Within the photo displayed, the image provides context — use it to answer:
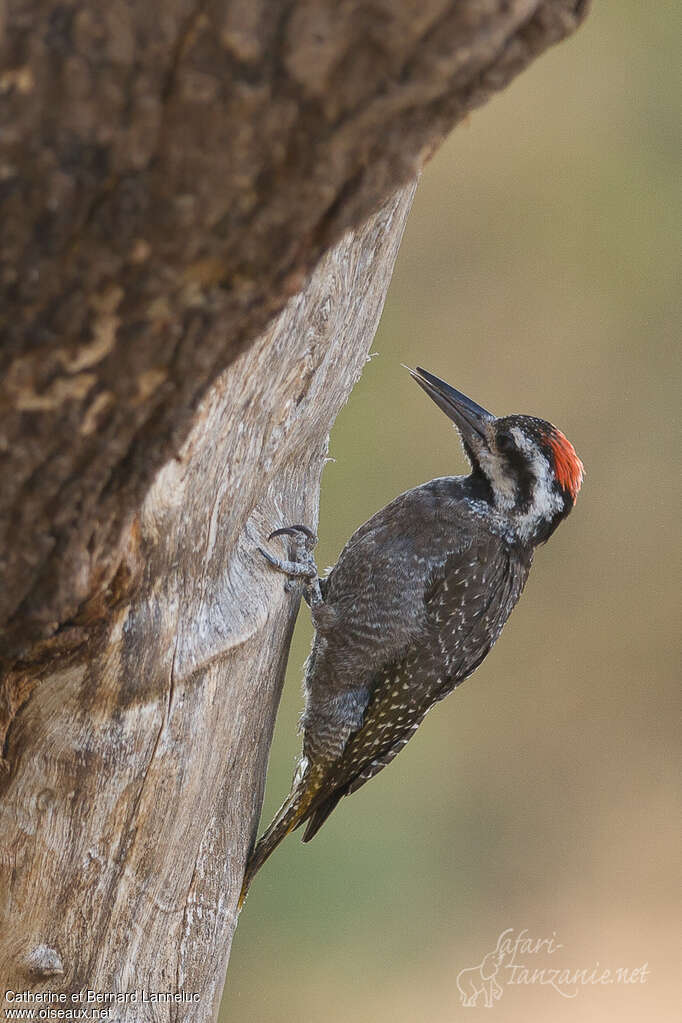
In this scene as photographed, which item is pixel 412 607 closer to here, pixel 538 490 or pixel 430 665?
pixel 430 665

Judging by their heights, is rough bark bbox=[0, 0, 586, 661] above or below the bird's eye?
below

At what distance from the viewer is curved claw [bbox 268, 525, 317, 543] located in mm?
2342

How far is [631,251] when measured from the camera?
6715 mm

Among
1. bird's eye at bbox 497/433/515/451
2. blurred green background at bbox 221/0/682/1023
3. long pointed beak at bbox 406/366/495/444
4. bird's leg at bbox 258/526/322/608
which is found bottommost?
bird's leg at bbox 258/526/322/608

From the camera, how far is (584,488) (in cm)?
663

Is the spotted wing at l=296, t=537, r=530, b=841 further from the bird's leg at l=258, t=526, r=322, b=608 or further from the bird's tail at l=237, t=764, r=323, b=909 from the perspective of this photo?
the bird's leg at l=258, t=526, r=322, b=608

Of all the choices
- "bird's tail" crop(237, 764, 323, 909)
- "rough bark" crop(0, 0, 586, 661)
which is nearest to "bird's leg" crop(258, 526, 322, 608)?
"bird's tail" crop(237, 764, 323, 909)

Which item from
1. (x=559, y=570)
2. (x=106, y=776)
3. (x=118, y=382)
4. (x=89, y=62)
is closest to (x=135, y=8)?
(x=89, y=62)

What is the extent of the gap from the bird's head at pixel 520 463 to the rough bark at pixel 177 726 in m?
0.72

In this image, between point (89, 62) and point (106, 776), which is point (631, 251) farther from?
point (89, 62)

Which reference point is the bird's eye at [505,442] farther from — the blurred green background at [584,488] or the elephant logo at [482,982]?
the elephant logo at [482,982]

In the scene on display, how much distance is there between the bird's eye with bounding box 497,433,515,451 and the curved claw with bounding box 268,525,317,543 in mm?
660

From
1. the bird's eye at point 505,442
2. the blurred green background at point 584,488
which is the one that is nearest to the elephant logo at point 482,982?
the blurred green background at point 584,488

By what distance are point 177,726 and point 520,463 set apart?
132 centimetres
